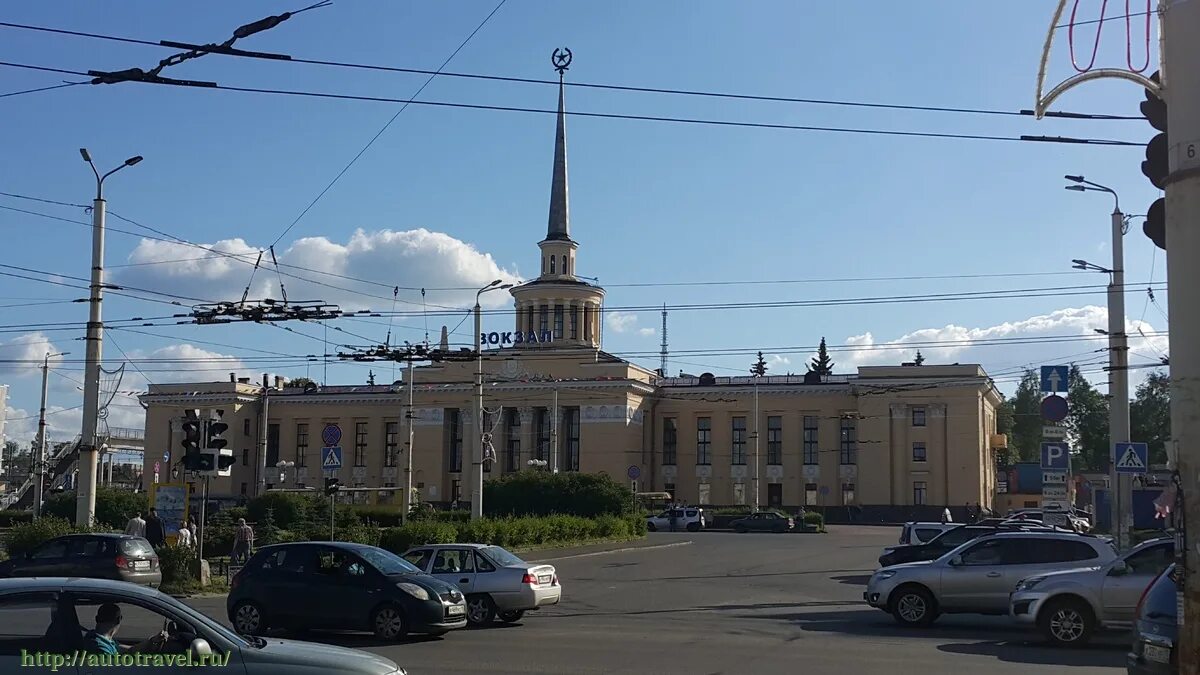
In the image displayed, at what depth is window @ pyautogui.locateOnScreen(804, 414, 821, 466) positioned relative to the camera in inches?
3317

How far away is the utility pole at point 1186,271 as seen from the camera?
267 inches

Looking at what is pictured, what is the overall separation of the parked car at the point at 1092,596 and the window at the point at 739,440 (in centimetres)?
6962

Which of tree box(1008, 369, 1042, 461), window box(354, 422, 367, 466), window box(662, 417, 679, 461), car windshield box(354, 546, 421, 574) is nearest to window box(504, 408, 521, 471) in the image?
window box(662, 417, 679, 461)

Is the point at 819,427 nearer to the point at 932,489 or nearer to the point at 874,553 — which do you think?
the point at 932,489

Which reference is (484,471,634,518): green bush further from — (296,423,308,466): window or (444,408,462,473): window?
(296,423,308,466): window

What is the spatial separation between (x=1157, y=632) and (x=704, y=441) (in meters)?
76.9


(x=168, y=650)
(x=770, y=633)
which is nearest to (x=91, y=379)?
(x=770, y=633)

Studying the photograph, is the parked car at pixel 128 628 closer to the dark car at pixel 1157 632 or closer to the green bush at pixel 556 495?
the dark car at pixel 1157 632

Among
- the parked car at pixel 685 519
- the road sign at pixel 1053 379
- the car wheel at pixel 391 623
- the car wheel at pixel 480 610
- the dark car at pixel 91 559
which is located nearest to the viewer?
the car wheel at pixel 391 623

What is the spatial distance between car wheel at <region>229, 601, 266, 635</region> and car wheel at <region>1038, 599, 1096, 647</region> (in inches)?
436

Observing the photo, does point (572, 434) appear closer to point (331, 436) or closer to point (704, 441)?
point (704, 441)

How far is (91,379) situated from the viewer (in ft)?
84.9

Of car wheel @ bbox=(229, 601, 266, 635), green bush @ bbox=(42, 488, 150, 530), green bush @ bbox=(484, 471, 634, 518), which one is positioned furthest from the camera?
green bush @ bbox=(484, 471, 634, 518)

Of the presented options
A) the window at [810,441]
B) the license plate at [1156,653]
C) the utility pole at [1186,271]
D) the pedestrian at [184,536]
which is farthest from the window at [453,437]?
the utility pole at [1186,271]
